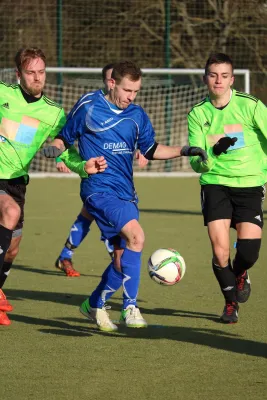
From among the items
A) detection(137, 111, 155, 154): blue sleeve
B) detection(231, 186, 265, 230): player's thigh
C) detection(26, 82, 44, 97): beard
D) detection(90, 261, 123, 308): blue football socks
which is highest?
detection(26, 82, 44, 97): beard

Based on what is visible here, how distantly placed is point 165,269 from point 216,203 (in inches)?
22.5

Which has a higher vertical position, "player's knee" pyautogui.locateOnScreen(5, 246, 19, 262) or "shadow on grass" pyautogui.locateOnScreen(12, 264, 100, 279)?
"player's knee" pyautogui.locateOnScreen(5, 246, 19, 262)

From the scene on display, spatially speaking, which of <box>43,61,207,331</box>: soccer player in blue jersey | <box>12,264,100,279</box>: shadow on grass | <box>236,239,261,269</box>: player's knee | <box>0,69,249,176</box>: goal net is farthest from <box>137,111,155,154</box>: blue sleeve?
<box>0,69,249,176</box>: goal net

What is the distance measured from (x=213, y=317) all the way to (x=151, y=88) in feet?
46.8

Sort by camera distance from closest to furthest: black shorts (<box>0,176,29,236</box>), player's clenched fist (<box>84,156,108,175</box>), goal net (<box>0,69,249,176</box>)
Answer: player's clenched fist (<box>84,156,108,175</box>) < black shorts (<box>0,176,29,236</box>) < goal net (<box>0,69,249,176</box>)

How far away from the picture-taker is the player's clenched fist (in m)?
6.06

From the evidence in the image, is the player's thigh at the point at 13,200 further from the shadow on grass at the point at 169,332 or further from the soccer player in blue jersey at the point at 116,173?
the shadow on grass at the point at 169,332

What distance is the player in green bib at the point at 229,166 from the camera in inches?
261

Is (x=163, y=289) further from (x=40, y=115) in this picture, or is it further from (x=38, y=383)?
(x=38, y=383)

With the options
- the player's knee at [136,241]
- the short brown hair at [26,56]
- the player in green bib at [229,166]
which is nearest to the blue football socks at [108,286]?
the player's knee at [136,241]

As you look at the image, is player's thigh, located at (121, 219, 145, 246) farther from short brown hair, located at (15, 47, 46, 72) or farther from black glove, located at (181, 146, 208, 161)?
short brown hair, located at (15, 47, 46, 72)

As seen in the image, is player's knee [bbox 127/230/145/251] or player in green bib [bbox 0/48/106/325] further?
player in green bib [bbox 0/48/106/325]

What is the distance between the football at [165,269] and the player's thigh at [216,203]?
367 millimetres

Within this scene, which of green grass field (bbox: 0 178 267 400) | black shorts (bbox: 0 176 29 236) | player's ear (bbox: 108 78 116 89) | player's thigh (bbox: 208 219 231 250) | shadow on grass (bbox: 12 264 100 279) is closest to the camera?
green grass field (bbox: 0 178 267 400)
